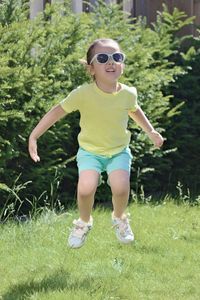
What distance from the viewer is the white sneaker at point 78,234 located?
4.51m

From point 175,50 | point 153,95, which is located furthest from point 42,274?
point 175,50

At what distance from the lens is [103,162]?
4656 mm

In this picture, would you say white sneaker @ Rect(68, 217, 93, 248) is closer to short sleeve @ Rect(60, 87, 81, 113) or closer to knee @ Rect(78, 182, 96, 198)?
knee @ Rect(78, 182, 96, 198)

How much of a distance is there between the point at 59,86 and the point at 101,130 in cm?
175

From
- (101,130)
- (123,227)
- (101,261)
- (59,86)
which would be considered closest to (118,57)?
(101,130)

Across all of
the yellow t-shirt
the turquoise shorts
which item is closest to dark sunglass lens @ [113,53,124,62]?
the yellow t-shirt

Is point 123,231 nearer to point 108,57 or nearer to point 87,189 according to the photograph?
point 87,189

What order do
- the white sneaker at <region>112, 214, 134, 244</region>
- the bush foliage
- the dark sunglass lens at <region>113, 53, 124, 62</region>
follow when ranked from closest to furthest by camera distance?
the dark sunglass lens at <region>113, 53, 124, 62</region>
the white sneaker at <region>112, 214, 134, 244</region>
the bush foliage

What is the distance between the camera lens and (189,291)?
4.27m

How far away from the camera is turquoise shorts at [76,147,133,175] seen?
4.59 meters

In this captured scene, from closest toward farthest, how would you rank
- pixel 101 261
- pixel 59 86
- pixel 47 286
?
1. pixel 47 286
2. pixel 101 261
3. pixel 59 86

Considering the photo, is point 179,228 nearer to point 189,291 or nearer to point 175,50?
point 189,291

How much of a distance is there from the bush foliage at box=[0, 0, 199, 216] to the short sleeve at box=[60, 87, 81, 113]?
120 cm

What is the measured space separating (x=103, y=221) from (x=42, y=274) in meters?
1.53
